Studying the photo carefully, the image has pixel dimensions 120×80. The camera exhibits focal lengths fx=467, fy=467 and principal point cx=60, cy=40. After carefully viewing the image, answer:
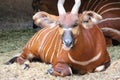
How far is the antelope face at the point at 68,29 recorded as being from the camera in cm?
460

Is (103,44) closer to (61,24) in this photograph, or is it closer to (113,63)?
(113,63)

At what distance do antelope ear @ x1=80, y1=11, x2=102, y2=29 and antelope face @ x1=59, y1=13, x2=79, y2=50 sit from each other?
0.14 metres

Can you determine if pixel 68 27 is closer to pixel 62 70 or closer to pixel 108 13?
pixel 62 70

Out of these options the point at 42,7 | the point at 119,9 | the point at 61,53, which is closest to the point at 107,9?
the point at 119,9

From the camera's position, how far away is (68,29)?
4672 mm

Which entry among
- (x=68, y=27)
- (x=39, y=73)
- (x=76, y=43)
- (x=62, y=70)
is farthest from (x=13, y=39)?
(x=68, y=27)

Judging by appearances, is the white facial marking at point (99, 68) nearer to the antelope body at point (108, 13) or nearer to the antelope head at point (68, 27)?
the antelope head at point (68, 27)

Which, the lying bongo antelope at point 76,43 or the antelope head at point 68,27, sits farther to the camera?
the lying bongo antelope at point 76,43

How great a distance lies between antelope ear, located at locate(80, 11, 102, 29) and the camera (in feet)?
16.2

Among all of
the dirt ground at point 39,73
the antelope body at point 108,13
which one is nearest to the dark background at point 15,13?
the antelope body at point 108,13

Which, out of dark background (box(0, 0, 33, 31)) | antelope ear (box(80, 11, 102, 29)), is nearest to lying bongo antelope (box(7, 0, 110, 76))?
antelope ear (box(80, 11, 102, 29))

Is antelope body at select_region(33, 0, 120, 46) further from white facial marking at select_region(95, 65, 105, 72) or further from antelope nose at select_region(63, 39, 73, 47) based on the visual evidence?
antelope nose at select_region(63, 39, 73, 47)

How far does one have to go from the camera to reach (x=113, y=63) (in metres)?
5.34

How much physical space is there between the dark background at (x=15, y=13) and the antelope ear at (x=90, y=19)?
14.0 feet
